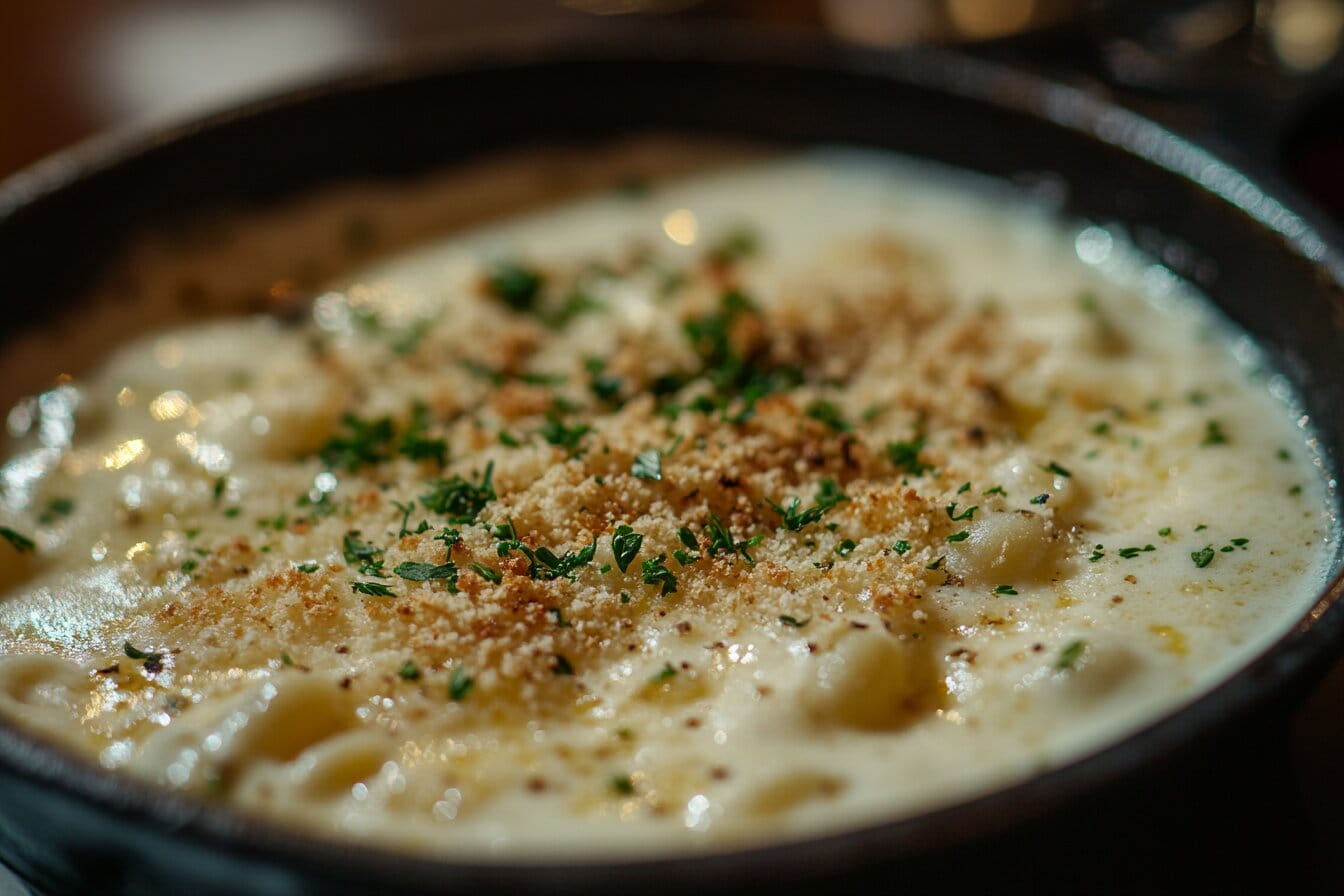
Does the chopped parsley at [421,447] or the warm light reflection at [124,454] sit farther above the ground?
the warm light reflection at [124,454]

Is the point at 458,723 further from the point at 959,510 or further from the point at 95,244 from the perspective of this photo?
the point at 95,244

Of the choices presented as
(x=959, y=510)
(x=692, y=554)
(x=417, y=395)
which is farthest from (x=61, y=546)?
(x=959, y=510)

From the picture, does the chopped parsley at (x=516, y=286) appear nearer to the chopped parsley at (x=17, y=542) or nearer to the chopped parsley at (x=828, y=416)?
the chopped parsley at (x=828, y=416)

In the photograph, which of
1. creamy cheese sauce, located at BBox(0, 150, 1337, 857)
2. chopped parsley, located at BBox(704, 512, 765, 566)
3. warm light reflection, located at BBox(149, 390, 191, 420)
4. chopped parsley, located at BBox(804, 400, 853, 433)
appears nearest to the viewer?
creamy cheese sauce, located at BBox(0, 150, 1337, 857)

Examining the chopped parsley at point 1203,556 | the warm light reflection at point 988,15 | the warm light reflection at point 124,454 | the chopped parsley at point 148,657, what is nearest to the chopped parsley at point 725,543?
the chopped parsley at point 1203,556

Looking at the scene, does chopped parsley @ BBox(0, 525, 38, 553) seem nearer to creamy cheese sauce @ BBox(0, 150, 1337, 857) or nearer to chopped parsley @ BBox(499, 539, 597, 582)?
creamy cheese sauce @ BBox(0, 150, 1337, 857)

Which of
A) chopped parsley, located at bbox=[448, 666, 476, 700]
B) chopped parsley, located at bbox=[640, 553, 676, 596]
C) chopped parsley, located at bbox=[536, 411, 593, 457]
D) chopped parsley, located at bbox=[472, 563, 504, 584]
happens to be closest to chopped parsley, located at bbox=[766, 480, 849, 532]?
chopped parsley, located at bbox=[640, 553, 676, 596]

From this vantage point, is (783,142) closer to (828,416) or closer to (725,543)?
(828,416)
